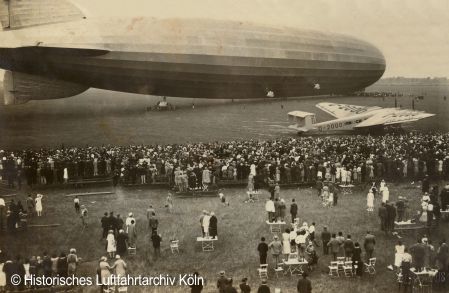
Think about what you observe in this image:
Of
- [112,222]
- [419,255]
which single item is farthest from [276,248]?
[112,222]

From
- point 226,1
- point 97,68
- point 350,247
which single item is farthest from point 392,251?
point 97,68

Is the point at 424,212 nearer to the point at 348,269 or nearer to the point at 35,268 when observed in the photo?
the point at 348,269

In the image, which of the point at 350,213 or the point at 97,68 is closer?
the point at 350,213

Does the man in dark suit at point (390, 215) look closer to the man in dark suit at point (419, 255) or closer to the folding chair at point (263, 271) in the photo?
the man in dark suit at point (419, 255)

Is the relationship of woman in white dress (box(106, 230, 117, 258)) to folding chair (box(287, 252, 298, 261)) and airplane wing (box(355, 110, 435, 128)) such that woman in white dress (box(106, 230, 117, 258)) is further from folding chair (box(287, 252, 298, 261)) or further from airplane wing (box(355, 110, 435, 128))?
airplane wing (box(355, 110, 435, 128))

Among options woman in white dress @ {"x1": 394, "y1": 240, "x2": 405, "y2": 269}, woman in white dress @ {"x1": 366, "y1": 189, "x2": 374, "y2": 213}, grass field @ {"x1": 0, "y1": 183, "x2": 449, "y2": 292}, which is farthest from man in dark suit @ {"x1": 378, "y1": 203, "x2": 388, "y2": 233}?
woman in white dress @ {"x1": 394, "y1": 240, "x2": 405, "y2": 269}

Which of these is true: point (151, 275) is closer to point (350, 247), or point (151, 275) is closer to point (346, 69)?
point (350, 247)

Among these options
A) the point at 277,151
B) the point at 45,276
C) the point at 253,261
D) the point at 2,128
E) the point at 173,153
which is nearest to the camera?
the point at 45,276

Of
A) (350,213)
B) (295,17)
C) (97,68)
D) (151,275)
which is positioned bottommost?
(151,275)
